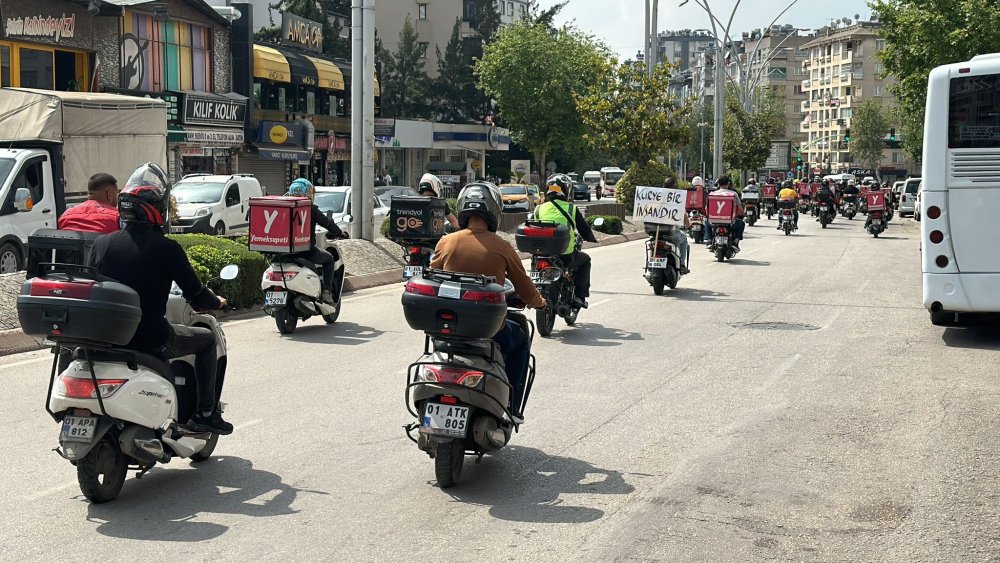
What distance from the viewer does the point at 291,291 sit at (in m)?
13.6

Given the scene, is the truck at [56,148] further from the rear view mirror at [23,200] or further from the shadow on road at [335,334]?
the shadow on road at [335,334]

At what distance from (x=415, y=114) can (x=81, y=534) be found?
82.6m

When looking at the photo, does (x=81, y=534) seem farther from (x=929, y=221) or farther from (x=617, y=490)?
(x=929, y=221)

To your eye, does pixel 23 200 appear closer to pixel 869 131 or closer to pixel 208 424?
pixel 208 424

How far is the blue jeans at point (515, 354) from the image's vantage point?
294 inches

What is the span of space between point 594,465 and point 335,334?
683 centimetres

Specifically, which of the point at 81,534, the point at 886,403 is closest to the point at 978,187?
the point at 886,403

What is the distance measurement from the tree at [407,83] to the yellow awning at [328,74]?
2708cm

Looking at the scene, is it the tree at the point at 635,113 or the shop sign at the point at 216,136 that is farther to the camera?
the tree at the point at 635,113

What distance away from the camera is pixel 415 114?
87.5 m

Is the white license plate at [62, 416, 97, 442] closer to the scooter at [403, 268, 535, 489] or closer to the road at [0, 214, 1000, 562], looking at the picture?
the road at [0, 214, 1000, 562]

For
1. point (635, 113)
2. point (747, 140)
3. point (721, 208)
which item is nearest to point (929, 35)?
point (635, 113)

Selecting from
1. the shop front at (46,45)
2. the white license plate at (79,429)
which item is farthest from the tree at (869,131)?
the white license plate at (79,429)

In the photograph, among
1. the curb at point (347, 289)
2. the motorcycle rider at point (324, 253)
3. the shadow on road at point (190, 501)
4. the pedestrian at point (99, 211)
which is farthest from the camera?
the motorcycle rider at point (324, 253)
